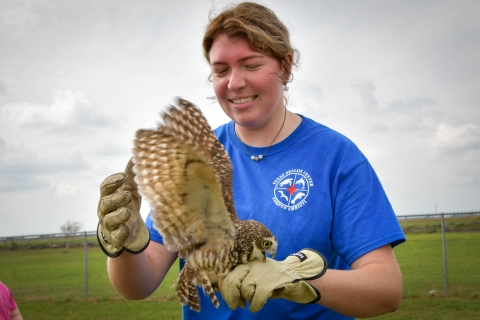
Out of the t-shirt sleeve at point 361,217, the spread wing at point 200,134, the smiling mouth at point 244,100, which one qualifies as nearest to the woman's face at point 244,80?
the smiling mouth at point 244,100

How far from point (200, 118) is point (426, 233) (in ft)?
42.0

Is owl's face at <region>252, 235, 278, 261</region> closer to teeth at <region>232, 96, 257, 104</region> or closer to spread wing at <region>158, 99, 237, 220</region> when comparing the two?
spread wing at <region>158, 99, 237, 220</region>

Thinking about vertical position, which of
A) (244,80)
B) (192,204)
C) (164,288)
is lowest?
(164,288)

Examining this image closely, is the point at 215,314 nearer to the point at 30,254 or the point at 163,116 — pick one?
the point at 163,116

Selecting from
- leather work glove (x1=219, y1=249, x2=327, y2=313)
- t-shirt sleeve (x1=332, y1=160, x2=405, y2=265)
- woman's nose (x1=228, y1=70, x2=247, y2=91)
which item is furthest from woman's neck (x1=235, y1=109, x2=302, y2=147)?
leather work glove (x1=219, y1=249, x2=327, y2=313)

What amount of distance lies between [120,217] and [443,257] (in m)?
10.7

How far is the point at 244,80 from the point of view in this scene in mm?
2621

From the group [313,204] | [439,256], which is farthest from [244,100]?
[439,256]

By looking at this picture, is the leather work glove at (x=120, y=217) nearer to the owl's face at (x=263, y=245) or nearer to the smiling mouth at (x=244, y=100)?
the owl's face at (x=263, y=245)

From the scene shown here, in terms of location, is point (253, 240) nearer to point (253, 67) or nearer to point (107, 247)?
point (107, 247)

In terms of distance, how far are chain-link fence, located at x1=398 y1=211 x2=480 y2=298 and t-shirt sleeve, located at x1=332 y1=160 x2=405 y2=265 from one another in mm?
9393

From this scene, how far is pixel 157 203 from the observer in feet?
7.32

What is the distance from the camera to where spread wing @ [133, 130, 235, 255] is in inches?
82.4

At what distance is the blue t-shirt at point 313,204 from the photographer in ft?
8.29
